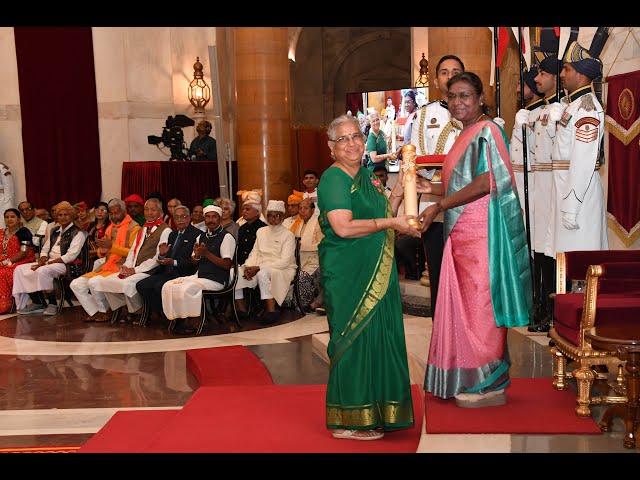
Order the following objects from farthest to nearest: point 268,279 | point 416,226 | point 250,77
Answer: point 250,77 → point 268,279 → point 416,226

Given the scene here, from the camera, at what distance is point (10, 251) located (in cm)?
1120

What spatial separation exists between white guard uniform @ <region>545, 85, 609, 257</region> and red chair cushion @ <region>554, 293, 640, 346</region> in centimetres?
114

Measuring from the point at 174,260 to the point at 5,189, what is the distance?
643cm

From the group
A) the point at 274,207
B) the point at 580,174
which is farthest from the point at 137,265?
the point at 580,174

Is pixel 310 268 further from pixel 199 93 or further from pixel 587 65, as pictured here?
pixel 199 93

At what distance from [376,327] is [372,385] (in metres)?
0.27

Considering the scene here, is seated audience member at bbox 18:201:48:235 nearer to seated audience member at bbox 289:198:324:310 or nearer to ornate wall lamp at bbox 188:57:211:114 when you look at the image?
seated audience member at bbox 289:198:324:310

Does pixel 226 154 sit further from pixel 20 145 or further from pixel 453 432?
pixel 453 432

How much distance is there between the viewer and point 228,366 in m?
6.90

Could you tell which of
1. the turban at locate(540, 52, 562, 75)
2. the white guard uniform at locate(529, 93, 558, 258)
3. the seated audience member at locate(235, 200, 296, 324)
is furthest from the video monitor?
the turban at locate(540, 52, 562, 75)

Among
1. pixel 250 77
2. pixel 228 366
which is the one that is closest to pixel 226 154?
pixel 250 77

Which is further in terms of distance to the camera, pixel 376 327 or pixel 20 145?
pixel 20 145

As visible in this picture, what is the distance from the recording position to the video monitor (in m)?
9.94

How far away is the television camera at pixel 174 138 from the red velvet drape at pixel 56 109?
138 centimetres
